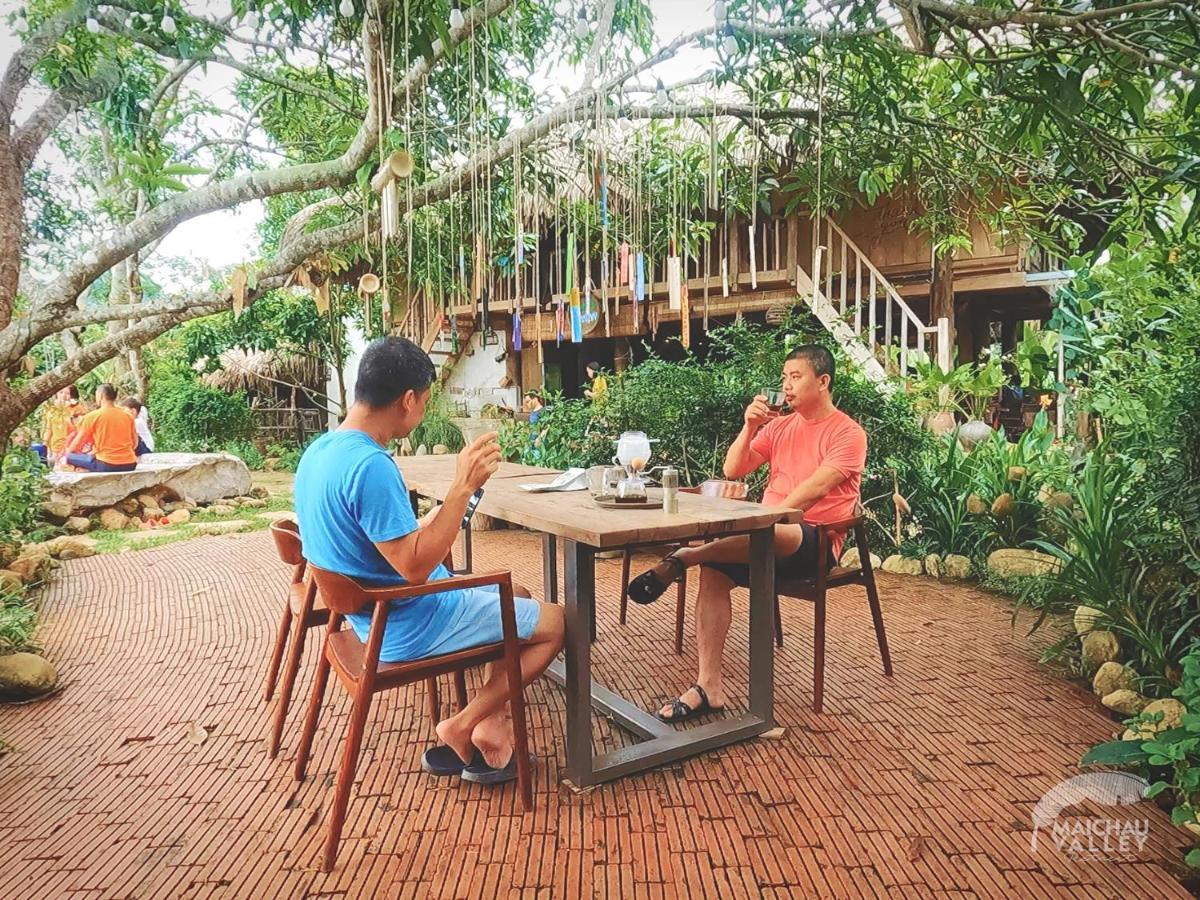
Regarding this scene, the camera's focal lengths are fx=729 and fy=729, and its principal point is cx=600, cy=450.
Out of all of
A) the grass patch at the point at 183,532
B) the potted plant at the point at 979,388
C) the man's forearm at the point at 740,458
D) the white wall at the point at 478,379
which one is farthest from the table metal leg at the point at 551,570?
the white wall at the point at 478,379

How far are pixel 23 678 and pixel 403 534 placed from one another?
2.35m

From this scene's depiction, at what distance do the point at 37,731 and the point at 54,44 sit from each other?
3328mm

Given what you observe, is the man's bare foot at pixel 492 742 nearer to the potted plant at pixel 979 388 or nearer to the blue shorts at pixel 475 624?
the blue shorts at pixel 475 624

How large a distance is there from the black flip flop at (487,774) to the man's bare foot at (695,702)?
0.60m

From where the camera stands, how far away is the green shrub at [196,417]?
42.1ft

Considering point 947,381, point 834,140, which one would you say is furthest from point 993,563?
point 834,140

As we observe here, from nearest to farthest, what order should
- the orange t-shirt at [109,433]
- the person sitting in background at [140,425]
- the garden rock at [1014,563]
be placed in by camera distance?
the garden rock at [1014,563]
the orange t-shirt at [109,433]
the person sitting in background at [140,425]

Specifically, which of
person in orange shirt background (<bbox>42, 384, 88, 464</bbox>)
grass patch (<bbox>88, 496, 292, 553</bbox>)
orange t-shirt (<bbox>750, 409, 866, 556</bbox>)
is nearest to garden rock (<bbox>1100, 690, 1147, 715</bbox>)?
orange t-shirt (<bbox>750, 409, 866, 556</bbox>)

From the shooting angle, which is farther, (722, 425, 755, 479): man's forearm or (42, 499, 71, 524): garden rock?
(42, 499, 71, 524): garden rock

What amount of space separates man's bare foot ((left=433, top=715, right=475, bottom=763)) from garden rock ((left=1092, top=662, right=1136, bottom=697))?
2.42 metres

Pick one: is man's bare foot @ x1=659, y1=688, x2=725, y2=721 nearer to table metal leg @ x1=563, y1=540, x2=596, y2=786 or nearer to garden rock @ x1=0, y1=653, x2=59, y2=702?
table metal leg @ x1=563, y1=540, x2=596, y2=786

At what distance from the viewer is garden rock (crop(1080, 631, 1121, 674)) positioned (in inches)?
117

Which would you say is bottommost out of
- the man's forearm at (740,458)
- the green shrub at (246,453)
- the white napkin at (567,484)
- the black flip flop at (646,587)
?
the green shrub at (246,453)

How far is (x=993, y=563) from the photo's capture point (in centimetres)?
451
